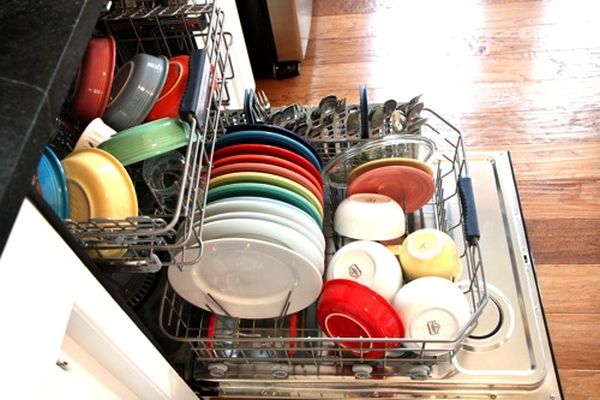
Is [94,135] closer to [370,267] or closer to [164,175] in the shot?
[164,175]

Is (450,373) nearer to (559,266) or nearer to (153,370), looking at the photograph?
(153,370)

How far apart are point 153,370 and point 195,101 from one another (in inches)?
14.5

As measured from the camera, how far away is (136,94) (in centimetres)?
80

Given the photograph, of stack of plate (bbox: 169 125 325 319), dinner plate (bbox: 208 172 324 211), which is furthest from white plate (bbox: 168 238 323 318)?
dinner plate (bbox: 208 172 324 211)

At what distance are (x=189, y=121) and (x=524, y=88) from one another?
1337 mm

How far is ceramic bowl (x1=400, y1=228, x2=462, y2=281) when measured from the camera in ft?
3.01

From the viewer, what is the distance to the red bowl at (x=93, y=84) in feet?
2.56

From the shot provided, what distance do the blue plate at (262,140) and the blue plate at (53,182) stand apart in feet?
1.04

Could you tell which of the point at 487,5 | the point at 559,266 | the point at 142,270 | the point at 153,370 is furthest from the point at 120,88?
the point at 487,5

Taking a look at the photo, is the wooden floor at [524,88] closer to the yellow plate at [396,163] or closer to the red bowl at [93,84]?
the yellow plate at [396,163]

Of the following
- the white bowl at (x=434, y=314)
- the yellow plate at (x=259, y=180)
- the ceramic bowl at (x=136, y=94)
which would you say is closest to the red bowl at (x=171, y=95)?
the ceramic bowl at (x=136, y=94)

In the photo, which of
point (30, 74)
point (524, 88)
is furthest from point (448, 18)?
point (30, 74)

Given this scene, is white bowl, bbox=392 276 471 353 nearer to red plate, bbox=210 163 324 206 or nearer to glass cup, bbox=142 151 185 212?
red plate, bbox=210 163 324 206

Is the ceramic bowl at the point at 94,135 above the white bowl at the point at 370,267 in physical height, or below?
above
